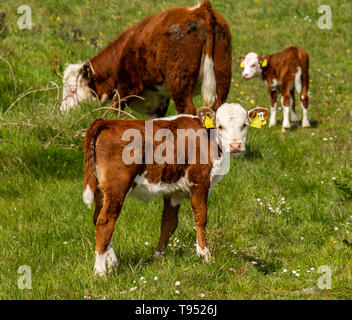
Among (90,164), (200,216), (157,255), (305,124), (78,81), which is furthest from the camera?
(305,124)

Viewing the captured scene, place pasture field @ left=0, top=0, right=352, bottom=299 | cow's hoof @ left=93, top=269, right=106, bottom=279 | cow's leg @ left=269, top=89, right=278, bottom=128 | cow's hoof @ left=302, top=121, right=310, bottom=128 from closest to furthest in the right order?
cow's hoof @ left=93, top=269, right=106, bottom=279, pasture field @ left=0, top=0, right=352, bottom=299, cow's hoof @ left=302, top=121, right=310, bottom=128, cow's leg @ left=269, top=89, right=278, bottom=128

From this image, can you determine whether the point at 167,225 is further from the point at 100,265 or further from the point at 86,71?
the point at 86,71

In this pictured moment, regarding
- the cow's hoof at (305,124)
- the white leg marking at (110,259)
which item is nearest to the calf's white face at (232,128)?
the white leg marking at (110,259)

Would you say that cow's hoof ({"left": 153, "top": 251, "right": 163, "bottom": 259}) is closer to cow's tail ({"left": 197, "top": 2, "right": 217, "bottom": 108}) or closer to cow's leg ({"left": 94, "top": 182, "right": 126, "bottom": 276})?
cow's leg ({"left": 94, "top": 182, "right": 126, "bottom": 276})

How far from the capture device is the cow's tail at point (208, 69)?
24.0ft

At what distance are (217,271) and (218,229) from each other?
1066mm

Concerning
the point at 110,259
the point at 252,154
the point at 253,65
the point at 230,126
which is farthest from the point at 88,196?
the point at 253,65

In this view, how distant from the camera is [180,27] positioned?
7.46 meters

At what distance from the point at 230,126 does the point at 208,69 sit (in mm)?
2974

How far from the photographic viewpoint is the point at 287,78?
10695 millimetres

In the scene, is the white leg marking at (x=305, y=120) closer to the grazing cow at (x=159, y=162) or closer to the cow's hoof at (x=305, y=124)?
the cow's hoof at (x=305, y=124)

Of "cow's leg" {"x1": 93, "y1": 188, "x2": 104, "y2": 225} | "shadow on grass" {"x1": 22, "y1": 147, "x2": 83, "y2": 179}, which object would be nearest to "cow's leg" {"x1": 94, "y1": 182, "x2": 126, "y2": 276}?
"cow's leg" {"x1": 93, "y1": 188, "x2": 104, "y2": 225}

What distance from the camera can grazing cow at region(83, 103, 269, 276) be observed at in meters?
4.16
